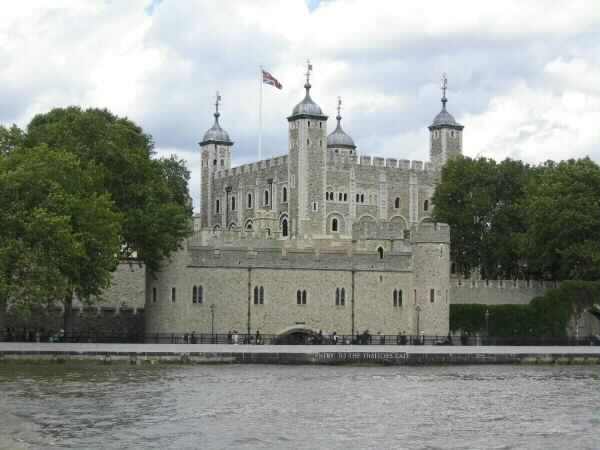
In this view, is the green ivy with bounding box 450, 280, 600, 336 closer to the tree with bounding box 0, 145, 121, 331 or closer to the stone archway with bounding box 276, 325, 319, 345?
the stone archway with bounding box 276, 325, 319, 345

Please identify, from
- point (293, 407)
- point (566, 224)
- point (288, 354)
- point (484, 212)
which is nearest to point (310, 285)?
point (288, 354)

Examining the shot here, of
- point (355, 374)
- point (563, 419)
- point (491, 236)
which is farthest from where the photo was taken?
point (491, 236)

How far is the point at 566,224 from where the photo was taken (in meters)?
72.2

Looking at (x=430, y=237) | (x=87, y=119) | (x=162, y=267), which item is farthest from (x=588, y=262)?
(x=87, y=119)

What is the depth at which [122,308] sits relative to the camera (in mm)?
64062

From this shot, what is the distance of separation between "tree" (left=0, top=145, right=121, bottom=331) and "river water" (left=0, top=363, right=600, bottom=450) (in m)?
3.60

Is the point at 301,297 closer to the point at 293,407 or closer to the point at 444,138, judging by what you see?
the point at 293,407

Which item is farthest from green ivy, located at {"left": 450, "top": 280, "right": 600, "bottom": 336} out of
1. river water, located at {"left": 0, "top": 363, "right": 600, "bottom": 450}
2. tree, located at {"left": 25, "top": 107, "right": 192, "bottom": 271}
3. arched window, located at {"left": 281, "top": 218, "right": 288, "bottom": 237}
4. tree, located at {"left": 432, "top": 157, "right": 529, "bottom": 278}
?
arched window, located at {"left": 281, "top": 218, "right": 288, "bottom": 237}

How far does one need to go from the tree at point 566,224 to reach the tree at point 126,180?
70.8 feet

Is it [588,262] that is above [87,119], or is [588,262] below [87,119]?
below

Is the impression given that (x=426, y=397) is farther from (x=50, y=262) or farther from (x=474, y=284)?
(x=474, y=284)

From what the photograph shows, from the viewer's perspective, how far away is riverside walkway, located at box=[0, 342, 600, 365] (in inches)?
2025

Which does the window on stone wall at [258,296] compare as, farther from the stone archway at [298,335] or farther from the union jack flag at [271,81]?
the union jack flag at [271,81]

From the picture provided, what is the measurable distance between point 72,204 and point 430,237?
64.1ft
